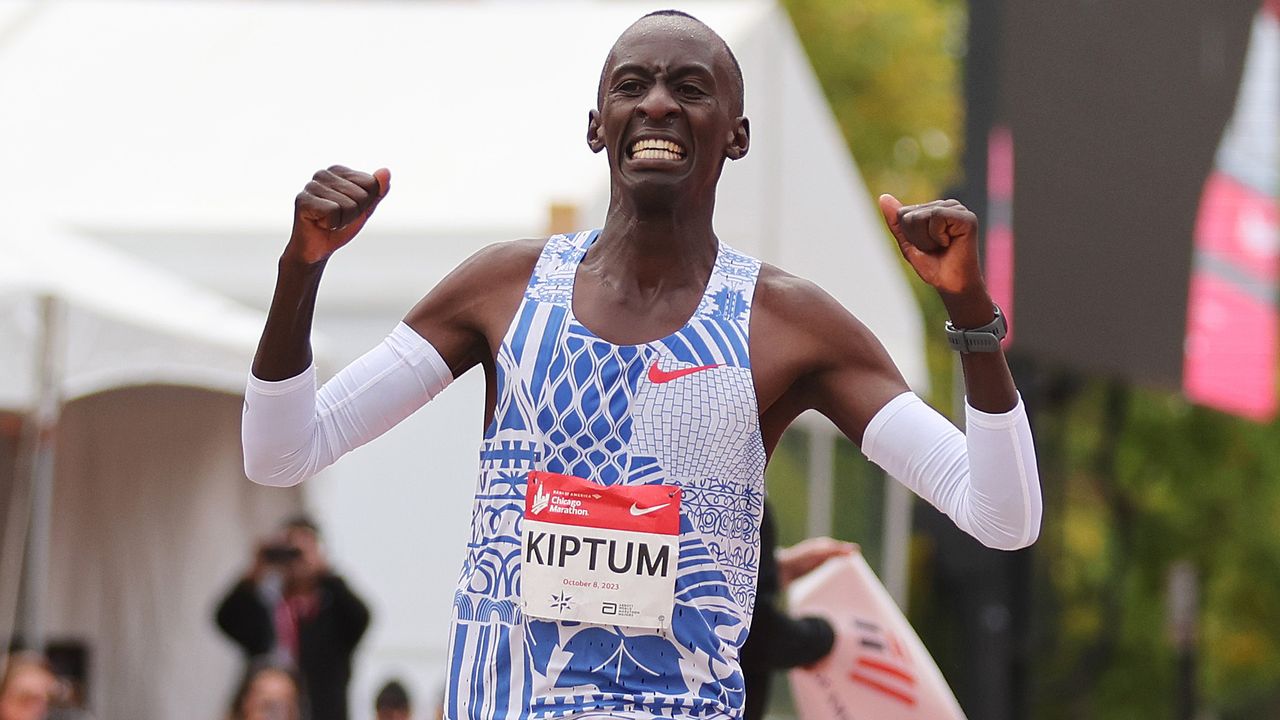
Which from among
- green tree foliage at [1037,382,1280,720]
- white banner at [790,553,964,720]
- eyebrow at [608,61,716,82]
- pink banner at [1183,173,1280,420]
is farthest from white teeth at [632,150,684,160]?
green tree foliage at [1037,382,1280,720]

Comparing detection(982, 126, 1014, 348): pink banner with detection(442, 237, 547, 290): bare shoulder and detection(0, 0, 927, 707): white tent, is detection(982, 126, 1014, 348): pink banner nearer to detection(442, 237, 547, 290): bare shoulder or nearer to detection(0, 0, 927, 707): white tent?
detection(0, 0, 927, 707): white tent

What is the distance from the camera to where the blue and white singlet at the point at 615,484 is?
8.68 feet

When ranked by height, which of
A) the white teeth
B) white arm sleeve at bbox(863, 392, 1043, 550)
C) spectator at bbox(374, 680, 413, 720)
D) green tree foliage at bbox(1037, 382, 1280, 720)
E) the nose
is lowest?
spectator at bbox(374, 680, 413, 720)

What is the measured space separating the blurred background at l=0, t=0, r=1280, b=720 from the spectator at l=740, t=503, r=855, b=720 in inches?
125

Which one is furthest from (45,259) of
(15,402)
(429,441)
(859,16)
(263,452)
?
(859,16)

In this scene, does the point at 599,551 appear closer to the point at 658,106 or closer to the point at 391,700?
the point at 658,106

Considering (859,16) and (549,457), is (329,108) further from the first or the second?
(859,16)

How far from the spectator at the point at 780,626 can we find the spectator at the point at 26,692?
9.77 ft

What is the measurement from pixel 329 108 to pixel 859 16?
12.0 metres

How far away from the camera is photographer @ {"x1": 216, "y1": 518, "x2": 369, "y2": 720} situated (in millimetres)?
8391

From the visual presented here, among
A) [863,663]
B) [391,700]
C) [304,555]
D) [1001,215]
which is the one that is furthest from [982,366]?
[1001,215]

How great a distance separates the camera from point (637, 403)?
272cm

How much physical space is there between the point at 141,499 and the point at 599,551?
778cm

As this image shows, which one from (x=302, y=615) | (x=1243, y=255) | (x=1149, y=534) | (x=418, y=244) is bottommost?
(x=302, y=615)
